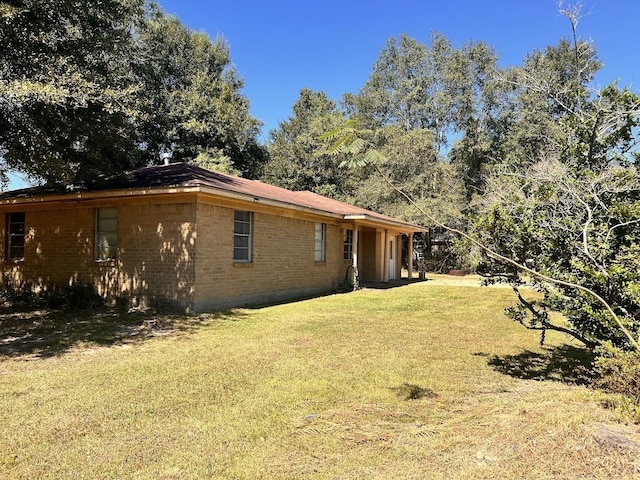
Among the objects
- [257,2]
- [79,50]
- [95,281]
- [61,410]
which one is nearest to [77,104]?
[79,50]

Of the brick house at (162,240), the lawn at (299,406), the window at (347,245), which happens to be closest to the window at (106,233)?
the brick house at (162,240)

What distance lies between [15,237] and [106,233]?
4.00 m

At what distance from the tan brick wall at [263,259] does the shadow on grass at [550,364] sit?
644 cm

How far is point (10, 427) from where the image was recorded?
3.86 metres

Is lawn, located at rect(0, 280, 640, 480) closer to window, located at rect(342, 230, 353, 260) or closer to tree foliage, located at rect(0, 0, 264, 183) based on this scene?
tree foliage, located at rect(0, 0, 264, 183)

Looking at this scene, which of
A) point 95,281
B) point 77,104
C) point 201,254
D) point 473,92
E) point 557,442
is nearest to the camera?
point 557,442

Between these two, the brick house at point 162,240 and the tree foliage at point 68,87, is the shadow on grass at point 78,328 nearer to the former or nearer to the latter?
the brick house at point 162,240

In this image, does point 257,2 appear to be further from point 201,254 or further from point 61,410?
point 61,410

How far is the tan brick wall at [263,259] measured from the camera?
1057cm

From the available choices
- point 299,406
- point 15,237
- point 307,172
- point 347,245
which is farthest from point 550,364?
point 307,172

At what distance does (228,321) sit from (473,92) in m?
30.5

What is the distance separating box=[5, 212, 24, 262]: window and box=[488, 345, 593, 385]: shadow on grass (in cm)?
1319

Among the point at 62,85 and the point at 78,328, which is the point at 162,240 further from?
the point at 62,85

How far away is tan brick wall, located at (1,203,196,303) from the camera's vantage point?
10.4m
